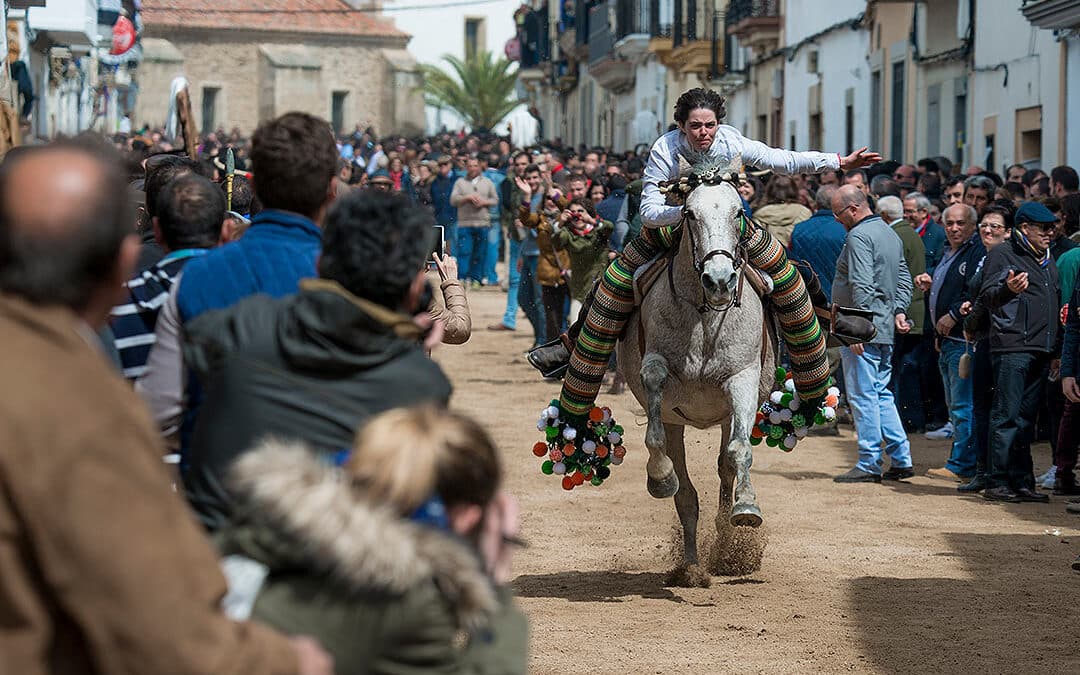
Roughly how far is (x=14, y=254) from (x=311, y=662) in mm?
810

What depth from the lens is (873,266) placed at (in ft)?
38.6

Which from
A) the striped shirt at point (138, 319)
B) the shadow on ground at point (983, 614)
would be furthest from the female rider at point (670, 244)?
the striped shirt at point (138, 319)

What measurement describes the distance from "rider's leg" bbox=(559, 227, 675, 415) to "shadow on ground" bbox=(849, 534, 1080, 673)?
1.71 meters

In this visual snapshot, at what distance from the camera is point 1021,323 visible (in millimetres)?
10734

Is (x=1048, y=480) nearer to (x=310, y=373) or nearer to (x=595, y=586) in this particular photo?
(x=595, y=586)

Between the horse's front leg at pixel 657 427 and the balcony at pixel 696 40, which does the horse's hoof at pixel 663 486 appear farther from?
the balcony at pixel 696 40

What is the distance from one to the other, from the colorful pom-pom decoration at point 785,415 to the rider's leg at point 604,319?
0.86 meters

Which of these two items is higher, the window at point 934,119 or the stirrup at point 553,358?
the window at point 934,119

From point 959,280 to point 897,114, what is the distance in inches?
562

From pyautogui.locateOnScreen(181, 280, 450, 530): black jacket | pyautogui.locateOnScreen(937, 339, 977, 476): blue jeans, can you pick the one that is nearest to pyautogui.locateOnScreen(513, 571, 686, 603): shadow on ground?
pyautogui.locateOnScreen(937, 339, 977, 476): blue jeans

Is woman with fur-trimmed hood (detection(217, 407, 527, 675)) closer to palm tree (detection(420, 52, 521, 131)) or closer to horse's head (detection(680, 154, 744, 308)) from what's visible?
horse's head (detection(680, 154, 744, 308))

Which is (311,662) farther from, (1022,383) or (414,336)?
(1022,383)

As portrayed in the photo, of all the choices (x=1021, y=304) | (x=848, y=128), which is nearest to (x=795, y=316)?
(x=1021, y=304)

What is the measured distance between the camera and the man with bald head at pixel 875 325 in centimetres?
1172
